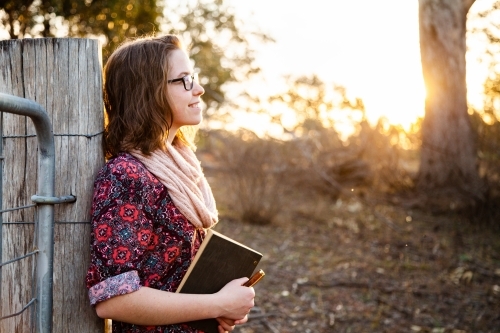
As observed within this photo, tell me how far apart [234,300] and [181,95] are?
76cm

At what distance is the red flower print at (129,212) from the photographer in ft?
5.31

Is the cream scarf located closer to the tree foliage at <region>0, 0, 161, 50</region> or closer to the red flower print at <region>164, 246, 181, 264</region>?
the red flower print at <region>164, 246, 181, 264</region>

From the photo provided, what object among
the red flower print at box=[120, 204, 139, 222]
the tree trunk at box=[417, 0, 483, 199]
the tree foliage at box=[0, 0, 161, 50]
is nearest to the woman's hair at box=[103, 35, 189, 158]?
the red flower print at box=[120, 204, 139, 222]

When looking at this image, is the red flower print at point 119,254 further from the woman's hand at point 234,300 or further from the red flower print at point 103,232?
the woman's hand at point 234,300

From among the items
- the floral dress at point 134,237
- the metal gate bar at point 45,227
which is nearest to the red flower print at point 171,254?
the floral dress at point 134,237

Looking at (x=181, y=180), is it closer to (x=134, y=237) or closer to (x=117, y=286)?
(x=134, y=237)

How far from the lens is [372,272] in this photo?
6.14 m

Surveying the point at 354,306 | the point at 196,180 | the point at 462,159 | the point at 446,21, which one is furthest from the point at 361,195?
the point at 196,180

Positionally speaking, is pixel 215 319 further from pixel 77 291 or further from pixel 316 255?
pixel 316 255

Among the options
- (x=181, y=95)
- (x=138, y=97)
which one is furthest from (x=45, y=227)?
(x=181, y=95)

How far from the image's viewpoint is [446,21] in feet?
30.7

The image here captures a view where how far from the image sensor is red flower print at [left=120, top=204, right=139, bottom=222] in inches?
63.8

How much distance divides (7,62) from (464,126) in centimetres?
904

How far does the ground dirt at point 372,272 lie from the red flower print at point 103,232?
10.8 feet
